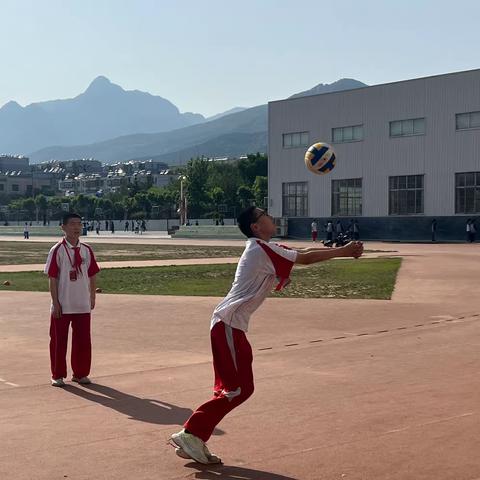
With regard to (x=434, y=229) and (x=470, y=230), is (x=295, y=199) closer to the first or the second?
(x=434, y=229)

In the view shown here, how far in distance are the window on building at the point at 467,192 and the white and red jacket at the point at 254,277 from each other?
52978 millimetres

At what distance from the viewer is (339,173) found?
6444cm

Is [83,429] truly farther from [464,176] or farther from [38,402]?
[464,176]

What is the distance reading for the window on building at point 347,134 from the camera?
63.4m

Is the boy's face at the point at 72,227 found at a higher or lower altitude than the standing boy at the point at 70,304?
higher

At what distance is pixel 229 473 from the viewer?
5.54 metres

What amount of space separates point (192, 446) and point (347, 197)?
195ft

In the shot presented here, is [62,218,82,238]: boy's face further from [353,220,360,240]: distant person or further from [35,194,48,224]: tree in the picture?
[35,194,48,224]: tree

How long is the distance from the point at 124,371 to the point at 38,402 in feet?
5.88

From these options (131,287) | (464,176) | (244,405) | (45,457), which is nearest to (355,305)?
(131,287)

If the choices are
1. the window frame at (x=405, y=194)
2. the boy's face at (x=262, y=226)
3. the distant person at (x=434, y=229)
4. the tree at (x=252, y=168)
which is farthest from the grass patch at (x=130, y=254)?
the tree at (x=252, y=168)

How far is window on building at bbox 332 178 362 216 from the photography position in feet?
208

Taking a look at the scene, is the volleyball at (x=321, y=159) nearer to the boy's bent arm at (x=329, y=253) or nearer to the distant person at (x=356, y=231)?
the distant person at (x=356, y=231)

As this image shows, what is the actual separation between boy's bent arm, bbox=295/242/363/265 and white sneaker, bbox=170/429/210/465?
4.91 feet
